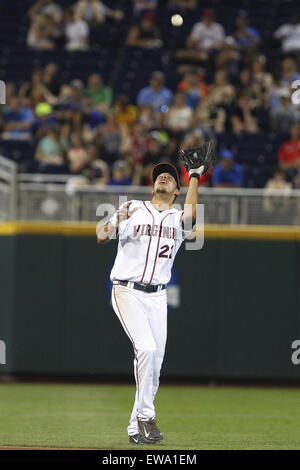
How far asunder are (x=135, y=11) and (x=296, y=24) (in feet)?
9.13

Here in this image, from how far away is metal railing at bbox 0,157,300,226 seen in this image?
12758mm

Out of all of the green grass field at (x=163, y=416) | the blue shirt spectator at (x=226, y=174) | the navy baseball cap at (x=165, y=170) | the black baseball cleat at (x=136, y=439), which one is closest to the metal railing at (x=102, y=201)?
the blue shirt spectator at (x=226, y=174)

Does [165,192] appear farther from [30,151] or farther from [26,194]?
[30,151]

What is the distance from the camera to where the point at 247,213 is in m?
13.2

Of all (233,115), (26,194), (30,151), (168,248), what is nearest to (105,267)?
(26,194)

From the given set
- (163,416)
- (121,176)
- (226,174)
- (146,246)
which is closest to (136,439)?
(146,246)

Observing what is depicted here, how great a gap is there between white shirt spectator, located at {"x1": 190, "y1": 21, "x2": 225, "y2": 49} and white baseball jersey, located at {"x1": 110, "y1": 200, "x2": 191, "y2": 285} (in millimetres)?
10102

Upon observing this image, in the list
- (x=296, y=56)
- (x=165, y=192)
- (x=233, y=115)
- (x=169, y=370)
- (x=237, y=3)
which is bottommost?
(x=169, y=370)

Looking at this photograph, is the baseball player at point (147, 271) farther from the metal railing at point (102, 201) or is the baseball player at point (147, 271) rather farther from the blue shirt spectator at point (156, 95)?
the blue shirt spectator at point (156, 95)

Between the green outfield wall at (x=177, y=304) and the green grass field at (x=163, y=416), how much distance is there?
0.32 metres

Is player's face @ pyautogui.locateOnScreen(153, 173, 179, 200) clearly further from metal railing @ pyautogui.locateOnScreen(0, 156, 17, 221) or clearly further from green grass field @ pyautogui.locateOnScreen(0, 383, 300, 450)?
metal railing @ pyautogui.locateOnScreen(0, 156, 17, 221)

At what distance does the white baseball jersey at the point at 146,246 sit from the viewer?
790 cm

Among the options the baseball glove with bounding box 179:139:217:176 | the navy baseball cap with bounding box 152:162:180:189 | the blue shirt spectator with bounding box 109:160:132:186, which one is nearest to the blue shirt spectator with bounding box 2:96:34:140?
the blue shirt spectator with bounding box 109:160:132:186
